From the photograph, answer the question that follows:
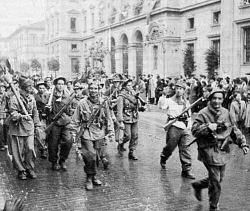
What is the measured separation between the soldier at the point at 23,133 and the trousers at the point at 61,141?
72cm

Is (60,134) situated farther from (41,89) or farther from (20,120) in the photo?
(41,89)

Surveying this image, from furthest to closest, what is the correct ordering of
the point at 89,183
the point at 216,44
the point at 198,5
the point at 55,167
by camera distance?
1. the point at 198,5
2. the point at 216,44
3. the point at 55,167
4. the point at 89,183

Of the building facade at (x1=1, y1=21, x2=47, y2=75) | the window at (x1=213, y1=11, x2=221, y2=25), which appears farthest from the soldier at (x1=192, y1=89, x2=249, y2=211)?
the building facade at (x1=1, y1=21, x2=47, y2=75)

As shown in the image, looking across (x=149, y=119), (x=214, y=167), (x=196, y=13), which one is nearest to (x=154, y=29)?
(x=196, y=13)

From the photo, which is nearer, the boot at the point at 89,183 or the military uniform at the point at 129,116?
→ the boot at the point at 89,183

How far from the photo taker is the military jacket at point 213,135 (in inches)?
221

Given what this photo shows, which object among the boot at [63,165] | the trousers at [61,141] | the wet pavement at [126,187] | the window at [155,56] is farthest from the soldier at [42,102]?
the window at [155,56]

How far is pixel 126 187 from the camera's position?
7.08 metres

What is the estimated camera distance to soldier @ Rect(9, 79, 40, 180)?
298 inches

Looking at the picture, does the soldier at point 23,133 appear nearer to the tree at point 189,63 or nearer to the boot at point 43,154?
the boot at point 43,154

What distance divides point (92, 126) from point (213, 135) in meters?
2.39

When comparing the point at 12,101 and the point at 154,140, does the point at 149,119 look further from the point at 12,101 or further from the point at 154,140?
the point at 12,101

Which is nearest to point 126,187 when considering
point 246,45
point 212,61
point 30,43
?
point 246,45

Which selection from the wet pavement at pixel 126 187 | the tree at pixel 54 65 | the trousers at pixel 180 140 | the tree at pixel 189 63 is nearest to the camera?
the wet pavement at pixel 126 187
